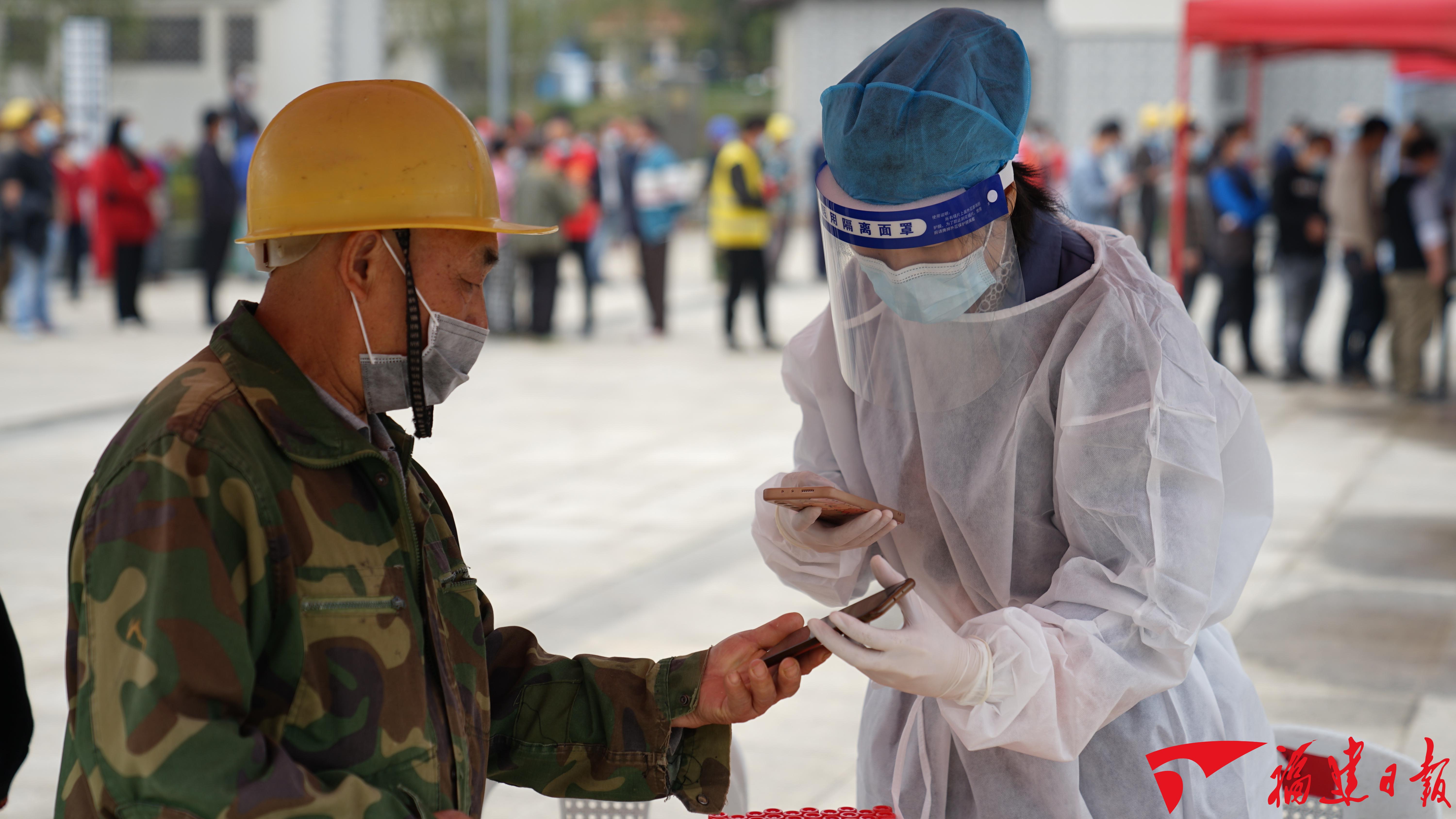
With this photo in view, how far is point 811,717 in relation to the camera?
13.9ft

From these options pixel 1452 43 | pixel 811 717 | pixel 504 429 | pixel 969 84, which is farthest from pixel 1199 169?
pixel 969 84

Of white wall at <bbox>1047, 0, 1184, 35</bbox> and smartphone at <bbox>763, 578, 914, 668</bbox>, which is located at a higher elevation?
white wall at <bbox>1047, 0, 1184, 35</bbox>

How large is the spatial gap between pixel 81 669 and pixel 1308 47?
10.6m

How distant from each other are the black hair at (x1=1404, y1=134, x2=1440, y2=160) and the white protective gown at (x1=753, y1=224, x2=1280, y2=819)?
8.33 meters

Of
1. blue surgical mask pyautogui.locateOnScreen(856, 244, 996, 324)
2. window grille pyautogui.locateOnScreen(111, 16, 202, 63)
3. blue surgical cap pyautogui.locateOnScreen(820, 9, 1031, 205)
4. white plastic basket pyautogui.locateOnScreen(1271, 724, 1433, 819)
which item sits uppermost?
window grille pyautogui.locateOnScreen(111, 16, 202, 63)

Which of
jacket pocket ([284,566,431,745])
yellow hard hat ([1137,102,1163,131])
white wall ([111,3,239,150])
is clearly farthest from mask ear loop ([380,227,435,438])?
white wall ([111,3,239,150])

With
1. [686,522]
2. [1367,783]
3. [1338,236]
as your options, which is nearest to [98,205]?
[686,522]

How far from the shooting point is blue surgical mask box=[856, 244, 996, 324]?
6.00 ft

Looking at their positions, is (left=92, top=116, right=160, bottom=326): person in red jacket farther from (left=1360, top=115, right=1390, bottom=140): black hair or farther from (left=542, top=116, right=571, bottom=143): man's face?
(left=1360, top=115, right=1390, bottom=140): black hair

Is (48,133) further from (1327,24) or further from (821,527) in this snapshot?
(821,527)

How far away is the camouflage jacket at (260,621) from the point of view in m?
1.35

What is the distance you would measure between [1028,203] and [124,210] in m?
11.6

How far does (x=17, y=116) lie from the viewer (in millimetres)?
12312
